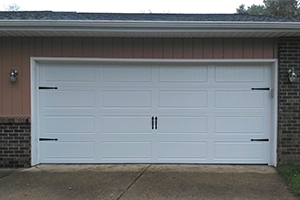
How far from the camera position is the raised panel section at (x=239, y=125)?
17.1 ft

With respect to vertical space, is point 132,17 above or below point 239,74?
above

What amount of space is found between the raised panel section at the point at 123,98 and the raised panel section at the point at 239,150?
1866mm

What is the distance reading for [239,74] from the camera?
17.1ft

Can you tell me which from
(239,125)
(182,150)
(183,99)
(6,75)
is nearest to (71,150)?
(6,75)

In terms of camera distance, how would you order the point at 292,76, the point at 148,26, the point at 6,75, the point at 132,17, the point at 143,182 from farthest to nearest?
the point at 132,17 < the point at 6,75 < the point at 292,76 < the point at 148,26 < the point at 143,182

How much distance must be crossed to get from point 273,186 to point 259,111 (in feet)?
5.33

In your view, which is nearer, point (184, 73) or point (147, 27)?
point (147, 27)

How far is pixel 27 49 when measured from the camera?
5.02 metres

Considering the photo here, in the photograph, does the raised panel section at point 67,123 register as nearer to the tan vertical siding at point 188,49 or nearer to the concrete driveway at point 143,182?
the concrete driveway at point 143,182

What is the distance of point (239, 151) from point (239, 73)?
164cm

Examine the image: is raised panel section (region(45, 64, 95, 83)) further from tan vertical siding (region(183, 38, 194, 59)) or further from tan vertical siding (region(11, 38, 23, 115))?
tan vertical siding (region(183, 38, 194, 59))

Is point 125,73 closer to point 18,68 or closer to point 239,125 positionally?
point 18,68

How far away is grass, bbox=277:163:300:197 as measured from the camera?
3.95 metres

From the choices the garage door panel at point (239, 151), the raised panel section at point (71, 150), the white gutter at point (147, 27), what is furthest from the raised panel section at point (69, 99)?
the garage door panel at point (239, 151)
